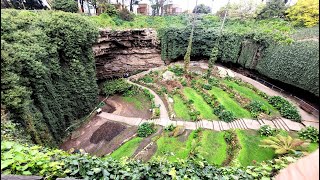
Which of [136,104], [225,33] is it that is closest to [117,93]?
[136,104]

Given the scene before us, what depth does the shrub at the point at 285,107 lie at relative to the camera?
16156 millimetres

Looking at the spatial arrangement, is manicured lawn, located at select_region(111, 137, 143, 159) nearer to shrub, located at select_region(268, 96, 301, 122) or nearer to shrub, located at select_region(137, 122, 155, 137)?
shrub, located at select_region(137, 122, 155, 137)

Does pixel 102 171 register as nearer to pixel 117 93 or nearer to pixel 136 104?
pixel 136 104

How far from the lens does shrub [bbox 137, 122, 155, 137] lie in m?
15.5

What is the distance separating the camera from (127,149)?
14.0 metres

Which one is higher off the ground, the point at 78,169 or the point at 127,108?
the point at 78,169

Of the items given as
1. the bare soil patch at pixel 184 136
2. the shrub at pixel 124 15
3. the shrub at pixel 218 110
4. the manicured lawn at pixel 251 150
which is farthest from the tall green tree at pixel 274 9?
the bare soil patch at pixel 184 136

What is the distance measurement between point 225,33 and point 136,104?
51.4 feet

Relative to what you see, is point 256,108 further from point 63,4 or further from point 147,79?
point 63,4

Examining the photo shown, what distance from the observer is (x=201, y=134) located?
1484 cm

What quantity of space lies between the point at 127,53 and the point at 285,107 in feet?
63.3

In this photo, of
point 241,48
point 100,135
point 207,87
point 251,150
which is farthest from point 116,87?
point 241,48

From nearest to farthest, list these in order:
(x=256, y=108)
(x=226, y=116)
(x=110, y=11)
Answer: (x=226, y=116), (x=256, y=108), (x=110, y=11)

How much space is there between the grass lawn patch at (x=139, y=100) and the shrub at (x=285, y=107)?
12.2m
